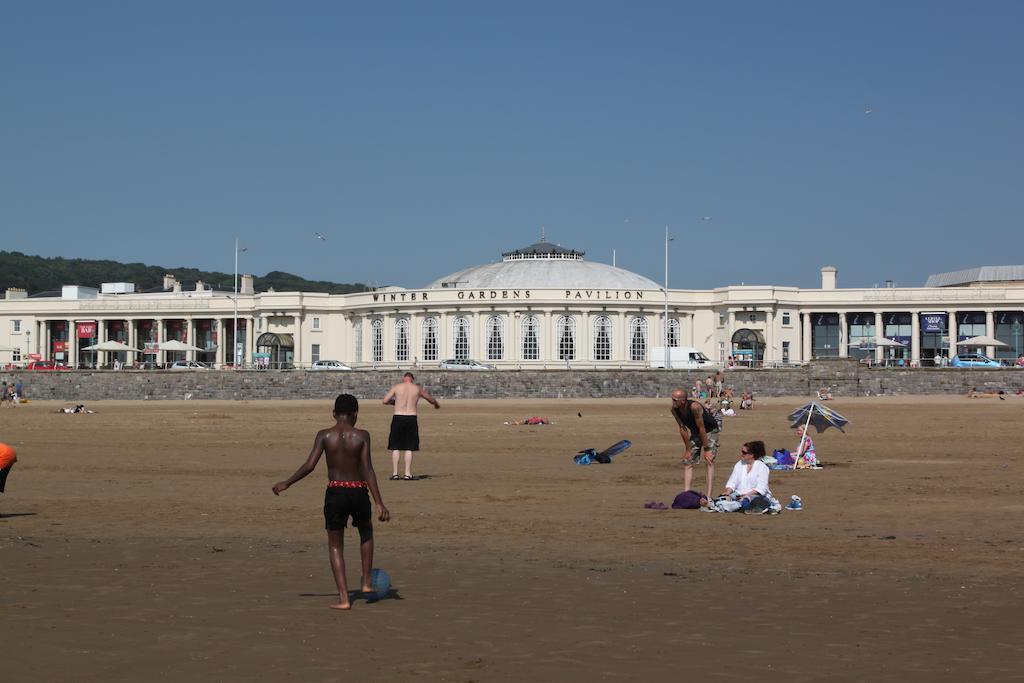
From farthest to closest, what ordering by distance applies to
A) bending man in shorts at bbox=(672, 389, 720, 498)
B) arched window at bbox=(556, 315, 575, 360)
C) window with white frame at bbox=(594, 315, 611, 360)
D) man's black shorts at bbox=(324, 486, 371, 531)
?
1. window with white frame at bbox=(594, 315, 611, 360)
2. arched window at bbox=(556, 315, 575, 360)
3. bending man in shorts at bbox=(672, 389, 720, 498)
4. man's black shorts at bbox=(324, 486, 371, 531)

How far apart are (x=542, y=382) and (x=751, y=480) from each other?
193 ft

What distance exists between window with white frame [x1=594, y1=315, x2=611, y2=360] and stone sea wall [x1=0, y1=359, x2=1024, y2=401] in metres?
23.1

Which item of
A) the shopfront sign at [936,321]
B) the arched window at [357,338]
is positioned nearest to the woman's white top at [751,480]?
the shopfront sign at [936,321]

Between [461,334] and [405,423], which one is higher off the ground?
[461,334]

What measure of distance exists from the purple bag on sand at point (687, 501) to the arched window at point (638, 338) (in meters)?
83.9

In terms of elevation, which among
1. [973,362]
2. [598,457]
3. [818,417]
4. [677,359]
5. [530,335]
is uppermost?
[530,335]

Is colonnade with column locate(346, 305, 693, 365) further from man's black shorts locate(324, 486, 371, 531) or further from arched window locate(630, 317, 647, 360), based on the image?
man's black shorts locate(324, 486, 371, 531)

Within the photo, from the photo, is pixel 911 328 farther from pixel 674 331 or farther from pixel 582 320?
pixel 582 320

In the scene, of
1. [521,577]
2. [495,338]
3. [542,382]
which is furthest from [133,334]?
[521,577]

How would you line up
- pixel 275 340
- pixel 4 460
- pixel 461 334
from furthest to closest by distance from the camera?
pixel 275 340 → pixel 461 334 → pixel 4 460

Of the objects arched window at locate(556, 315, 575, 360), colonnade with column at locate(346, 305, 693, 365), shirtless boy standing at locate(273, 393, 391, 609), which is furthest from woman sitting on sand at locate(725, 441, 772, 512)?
arched window at locate(556, 315, 575, 360)

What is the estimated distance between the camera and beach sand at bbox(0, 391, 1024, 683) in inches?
375

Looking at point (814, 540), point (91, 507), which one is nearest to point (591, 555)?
point (814, 540)

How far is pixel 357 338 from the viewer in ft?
360
